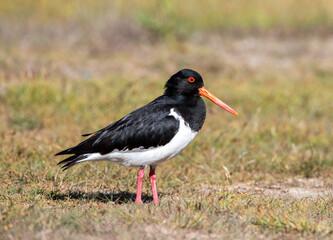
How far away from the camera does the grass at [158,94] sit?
4.31 metres

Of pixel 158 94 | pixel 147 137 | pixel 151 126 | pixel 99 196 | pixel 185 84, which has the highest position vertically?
pixel 185 84

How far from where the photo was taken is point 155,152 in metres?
5.18

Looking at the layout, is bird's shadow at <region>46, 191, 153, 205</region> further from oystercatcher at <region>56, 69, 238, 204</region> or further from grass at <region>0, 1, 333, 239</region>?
oystercatcher at <region>56, 69, 238, 204</region>

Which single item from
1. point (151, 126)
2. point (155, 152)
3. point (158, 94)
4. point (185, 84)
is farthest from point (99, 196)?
point (158, 94)

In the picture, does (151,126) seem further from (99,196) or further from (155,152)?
(99,196)

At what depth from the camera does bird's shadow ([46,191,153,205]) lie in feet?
17.5

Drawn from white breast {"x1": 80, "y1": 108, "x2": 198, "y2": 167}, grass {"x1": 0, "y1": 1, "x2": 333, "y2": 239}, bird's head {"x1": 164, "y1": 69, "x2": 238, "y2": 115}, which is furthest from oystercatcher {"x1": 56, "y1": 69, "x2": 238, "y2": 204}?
grass {"x1": 0, "y1": 1, "x2": 333, "y2": 239}

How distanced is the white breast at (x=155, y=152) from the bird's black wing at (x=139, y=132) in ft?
0.13

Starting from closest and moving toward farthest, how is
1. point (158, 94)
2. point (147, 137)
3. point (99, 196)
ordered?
point (147, 137), point (99, 196), point (158, 94)

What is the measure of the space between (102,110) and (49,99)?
0.93 meters

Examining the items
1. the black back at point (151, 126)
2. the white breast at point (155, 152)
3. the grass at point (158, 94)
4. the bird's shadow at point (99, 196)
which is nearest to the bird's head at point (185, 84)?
the black back at point (151, 126)

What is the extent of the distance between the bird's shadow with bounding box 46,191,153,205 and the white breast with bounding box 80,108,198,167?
0.38m

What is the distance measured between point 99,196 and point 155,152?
2.72ft

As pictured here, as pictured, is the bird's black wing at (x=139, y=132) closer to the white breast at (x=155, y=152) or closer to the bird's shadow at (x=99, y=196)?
the white breast at (x=155, y=152)
